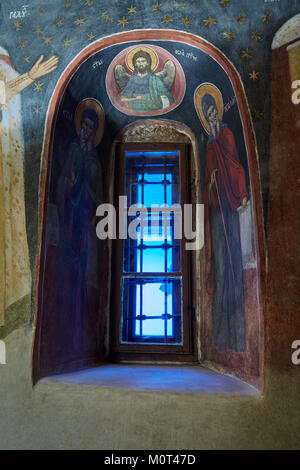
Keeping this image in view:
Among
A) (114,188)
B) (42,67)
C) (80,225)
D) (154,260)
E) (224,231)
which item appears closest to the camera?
(42,67)

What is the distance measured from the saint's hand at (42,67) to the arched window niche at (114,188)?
12 centimetres

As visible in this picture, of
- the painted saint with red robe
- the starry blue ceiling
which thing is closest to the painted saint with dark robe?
the starry blue ceiling

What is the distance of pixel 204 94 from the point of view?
4305 mm

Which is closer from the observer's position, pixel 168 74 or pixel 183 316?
pixel 168 74

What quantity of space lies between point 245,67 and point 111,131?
182 cm

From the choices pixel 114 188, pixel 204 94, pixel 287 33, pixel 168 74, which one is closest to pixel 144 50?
pixel 168 74

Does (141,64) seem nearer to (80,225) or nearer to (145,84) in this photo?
(145,84)

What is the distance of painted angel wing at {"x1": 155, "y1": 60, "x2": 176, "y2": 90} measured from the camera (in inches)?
174

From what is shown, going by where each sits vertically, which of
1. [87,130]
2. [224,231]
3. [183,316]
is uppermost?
[87,130]

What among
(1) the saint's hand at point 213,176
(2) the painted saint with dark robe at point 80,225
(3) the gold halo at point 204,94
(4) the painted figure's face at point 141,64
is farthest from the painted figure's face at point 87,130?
(1) the saint's hand at point 213,176

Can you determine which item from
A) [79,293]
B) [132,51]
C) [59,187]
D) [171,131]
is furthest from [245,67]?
[79,293]

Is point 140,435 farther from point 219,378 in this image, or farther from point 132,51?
point 132,51

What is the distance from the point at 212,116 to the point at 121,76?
1041mm

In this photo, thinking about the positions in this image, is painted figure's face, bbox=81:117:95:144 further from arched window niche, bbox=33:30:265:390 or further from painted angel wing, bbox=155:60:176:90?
painted angel wing, bbox=155:60:176:90
